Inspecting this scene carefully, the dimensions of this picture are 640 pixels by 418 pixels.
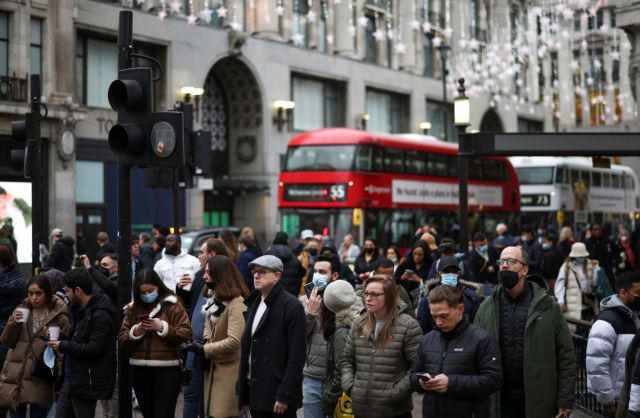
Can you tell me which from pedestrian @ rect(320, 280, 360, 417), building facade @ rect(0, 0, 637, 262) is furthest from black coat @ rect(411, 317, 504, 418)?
building facade @ rect(0, 0, 637, 262)

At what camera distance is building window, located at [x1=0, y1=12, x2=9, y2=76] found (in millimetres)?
28609

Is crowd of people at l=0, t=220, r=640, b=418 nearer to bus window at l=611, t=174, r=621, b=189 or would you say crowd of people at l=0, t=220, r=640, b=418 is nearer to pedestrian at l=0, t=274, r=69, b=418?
pedestrian at l=0, t=274, r=69, b=418

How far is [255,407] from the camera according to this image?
7.52 metres

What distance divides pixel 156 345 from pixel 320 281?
1.67 metres

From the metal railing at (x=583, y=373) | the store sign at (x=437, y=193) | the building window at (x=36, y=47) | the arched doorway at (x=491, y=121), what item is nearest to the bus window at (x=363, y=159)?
the store sign at (x=437, y=193)

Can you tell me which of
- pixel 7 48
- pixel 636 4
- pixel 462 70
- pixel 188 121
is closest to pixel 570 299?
pixel 188 121

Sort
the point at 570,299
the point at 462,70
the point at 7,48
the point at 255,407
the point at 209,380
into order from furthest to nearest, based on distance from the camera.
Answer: the point at 462,70
the point at 7,48
the point at 570,299
the point at 209,380
the point at 255,407

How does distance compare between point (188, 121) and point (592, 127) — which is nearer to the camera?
point (188, 121)

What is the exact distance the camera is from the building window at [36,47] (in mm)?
29562

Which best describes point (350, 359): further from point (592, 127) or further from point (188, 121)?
point (592, 127)

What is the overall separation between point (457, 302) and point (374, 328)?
813mm

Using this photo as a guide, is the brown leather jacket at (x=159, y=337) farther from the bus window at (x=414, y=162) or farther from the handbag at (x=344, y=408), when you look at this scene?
the bus window at (x=414, y=162)

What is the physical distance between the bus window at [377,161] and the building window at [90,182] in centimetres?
1021

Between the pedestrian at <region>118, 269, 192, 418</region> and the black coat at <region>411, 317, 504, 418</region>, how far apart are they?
8.44 feet
